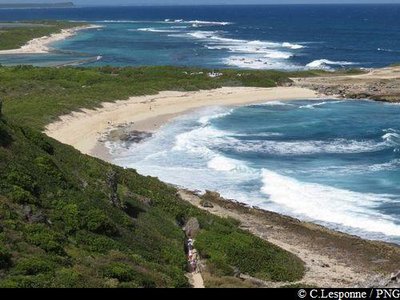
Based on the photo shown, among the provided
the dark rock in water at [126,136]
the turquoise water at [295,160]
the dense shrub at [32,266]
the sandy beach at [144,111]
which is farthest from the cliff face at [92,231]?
the dark rock in water at [126,136]

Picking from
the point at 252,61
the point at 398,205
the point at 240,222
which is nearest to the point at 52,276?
the point at 240,222

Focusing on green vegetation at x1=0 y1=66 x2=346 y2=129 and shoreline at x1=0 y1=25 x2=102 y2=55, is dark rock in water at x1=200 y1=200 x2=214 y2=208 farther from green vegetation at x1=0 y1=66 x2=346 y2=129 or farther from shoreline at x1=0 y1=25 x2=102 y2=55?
shoreline at x1=0 y1=25 x2=102 y2=55

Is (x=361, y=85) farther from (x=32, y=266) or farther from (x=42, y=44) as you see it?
(x=42, y=44)

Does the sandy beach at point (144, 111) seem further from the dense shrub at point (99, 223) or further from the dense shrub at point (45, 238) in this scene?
the dense shrub at point (45, 238)

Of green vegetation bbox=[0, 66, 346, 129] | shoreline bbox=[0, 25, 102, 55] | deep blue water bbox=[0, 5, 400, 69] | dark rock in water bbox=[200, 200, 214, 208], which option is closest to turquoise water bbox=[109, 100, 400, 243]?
dark rock in water bbox=[200, 200, 214, 208]

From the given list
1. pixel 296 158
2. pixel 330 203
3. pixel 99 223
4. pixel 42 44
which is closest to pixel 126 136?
pixel 296 158

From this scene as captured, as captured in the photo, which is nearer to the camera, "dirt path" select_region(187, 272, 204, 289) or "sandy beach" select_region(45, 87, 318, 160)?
"dirt path" select_region(187, 272, 204, 289)
